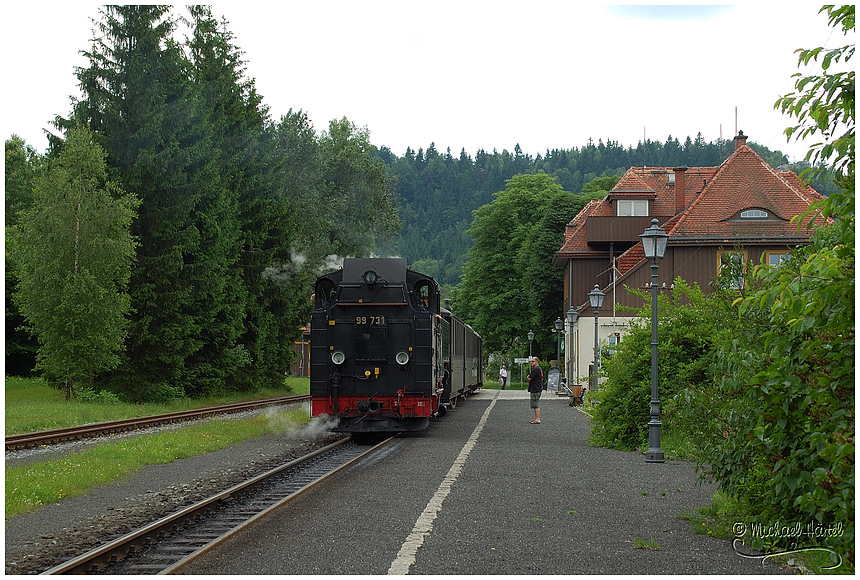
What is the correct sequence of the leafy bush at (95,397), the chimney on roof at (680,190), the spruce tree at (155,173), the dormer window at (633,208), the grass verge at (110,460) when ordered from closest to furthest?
the grass verge at (110,460)
the leafy bush at (95,397)
the spruce tree at (155,173)
the dormer window at (633,208)
the chimney on roof at (680,190)

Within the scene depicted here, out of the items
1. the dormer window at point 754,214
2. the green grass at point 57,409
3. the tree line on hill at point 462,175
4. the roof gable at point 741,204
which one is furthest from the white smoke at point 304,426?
the tree line on hill at point 462,175

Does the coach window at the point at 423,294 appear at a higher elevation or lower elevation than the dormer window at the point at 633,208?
lower

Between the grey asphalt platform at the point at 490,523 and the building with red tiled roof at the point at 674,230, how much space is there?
21.7 meters

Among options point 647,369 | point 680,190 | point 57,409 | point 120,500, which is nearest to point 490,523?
point 120,500

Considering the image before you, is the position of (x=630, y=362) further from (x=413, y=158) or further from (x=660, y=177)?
(x=413, y=158)

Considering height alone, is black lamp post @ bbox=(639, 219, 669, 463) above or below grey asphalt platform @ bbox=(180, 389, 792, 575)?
above

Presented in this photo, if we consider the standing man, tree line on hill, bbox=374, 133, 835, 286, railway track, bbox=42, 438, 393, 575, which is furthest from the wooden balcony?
tree line on hill, bbox=374, 133, 835, 286

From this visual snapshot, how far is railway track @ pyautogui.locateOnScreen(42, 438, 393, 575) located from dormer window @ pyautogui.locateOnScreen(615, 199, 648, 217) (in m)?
36.8

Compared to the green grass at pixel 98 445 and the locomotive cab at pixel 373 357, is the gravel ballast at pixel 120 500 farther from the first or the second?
the locomotive cab at pixel 373 357

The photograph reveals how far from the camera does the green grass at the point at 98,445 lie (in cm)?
1141

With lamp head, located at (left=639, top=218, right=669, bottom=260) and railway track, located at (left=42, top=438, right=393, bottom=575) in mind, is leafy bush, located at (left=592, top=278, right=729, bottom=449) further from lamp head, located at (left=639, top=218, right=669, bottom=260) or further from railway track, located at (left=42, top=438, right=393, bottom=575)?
railway track, located at (left=42, top=438, right=393, bottom=575)

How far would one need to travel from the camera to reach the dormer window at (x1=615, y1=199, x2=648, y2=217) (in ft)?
157

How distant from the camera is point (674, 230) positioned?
39.8 metres

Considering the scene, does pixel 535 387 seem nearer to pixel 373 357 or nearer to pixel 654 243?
pixel 373 357
